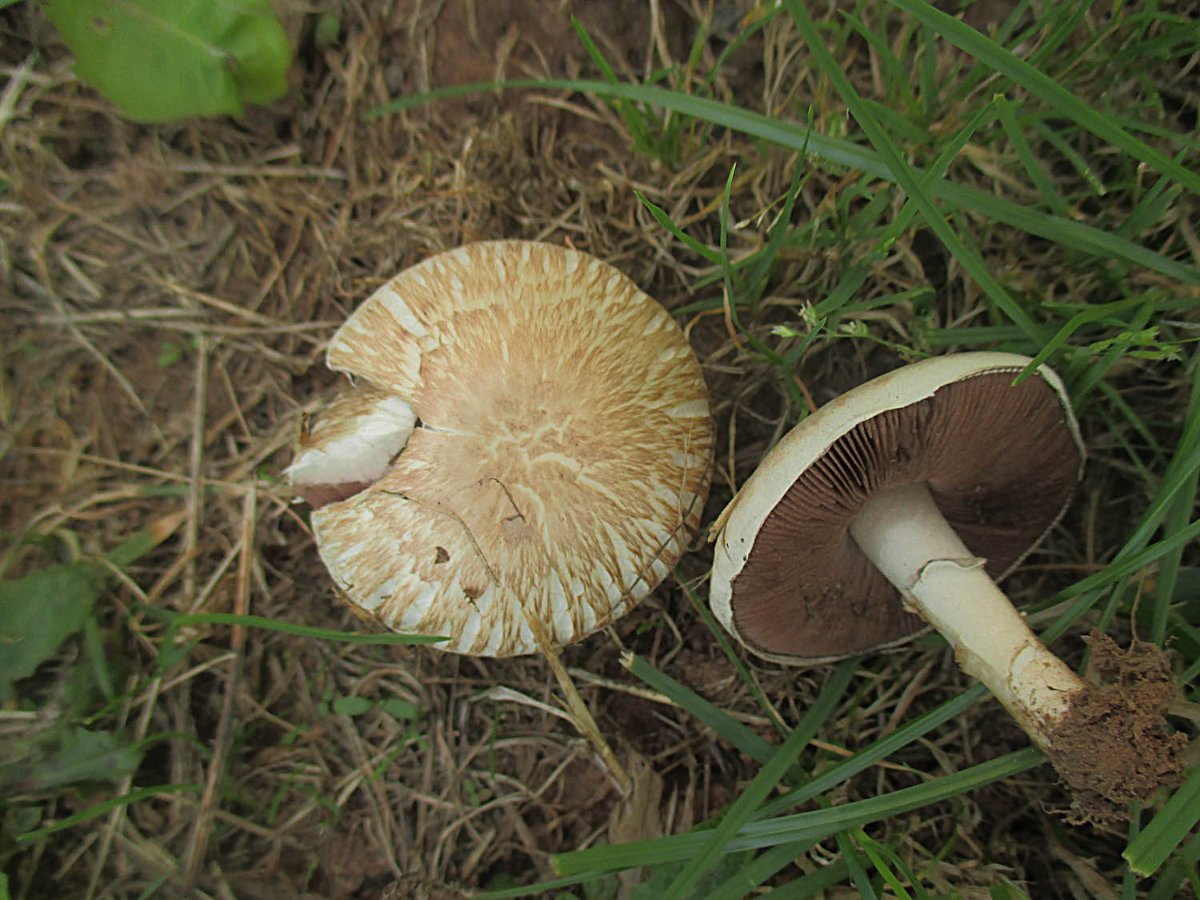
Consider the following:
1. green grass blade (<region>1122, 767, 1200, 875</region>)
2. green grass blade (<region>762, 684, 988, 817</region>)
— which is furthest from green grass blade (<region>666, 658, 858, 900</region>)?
green grass blade (<region>1122, 767, 1200, 875</region>)

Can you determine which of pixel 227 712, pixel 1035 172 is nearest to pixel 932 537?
pixel 1035 172

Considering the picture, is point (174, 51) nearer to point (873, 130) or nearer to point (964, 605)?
point (873, 130)

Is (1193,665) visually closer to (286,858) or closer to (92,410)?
(286,858)

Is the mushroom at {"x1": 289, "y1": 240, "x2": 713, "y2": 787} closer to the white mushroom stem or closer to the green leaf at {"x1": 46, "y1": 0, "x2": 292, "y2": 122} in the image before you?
the white mushroom stem

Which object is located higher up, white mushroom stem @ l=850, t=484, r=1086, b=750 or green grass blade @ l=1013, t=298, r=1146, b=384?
green grass blade @ l=1013, t=298, r=1146, b=384

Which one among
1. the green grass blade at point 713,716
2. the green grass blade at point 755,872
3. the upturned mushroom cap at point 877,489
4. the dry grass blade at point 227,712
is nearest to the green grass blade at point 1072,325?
the upturned mushroom cap at point 877,489

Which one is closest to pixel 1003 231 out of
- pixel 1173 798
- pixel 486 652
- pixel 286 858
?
pixel 1173 798
